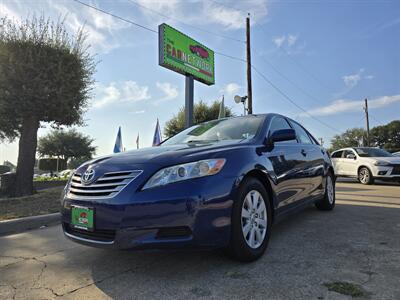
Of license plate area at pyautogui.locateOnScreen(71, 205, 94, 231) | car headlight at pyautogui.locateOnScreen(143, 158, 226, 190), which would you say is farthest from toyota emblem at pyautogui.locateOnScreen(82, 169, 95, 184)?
car headlight at pyautogui.locateOnScreen(143, 158, 226, 190)

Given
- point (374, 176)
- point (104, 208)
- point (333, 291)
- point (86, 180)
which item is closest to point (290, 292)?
point (333, 291)

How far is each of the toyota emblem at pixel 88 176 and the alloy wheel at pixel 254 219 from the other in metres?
1.34

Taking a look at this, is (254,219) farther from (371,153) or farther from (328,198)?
(371,153)

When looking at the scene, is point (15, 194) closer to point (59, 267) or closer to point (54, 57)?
point (54, 57)

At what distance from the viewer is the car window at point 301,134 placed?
5.06 m

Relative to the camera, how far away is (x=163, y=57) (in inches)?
500

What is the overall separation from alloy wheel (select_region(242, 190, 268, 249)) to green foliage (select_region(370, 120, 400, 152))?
81011 mm

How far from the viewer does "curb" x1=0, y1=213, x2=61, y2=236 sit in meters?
5.14

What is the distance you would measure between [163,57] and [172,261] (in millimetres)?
10454

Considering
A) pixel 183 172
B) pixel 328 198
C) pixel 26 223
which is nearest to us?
pixel 183 172

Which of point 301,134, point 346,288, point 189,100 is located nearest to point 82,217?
point 346,288

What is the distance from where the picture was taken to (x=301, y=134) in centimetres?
525

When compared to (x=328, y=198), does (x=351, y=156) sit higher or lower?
higher

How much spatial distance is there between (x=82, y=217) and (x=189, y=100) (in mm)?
10539
